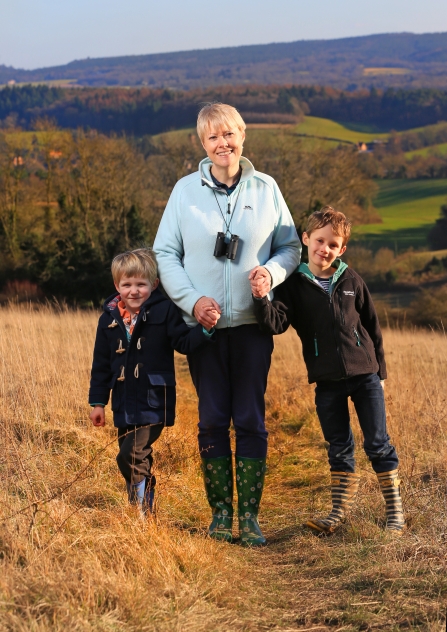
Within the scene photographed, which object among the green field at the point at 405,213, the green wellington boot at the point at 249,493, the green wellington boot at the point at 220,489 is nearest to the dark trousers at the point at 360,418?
the green wellington boot at the point at 249,493

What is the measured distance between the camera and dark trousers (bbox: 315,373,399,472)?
12.4 ft

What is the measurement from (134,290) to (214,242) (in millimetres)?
448

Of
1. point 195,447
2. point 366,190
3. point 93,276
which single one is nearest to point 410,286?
point 366,190

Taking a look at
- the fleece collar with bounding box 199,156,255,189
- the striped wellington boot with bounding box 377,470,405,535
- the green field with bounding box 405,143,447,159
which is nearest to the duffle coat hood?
the fleece collar with bounding box 199,156,255,189

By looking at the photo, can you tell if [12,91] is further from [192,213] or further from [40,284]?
[192,213]

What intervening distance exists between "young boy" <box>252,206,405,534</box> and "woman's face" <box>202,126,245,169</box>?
20.1 inches

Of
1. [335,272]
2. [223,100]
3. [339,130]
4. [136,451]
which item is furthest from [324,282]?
[223,100]

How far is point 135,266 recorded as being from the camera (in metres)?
3.68

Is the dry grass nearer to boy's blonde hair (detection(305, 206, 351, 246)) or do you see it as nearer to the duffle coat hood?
the duffle coat hood

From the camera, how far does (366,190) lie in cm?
3847

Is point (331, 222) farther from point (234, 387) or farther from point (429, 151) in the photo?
point (429, 151)

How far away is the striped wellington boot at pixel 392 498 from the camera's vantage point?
3.71m

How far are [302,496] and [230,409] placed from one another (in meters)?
1.14

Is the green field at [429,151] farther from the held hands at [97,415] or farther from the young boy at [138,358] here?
the held hands at [97,415]
